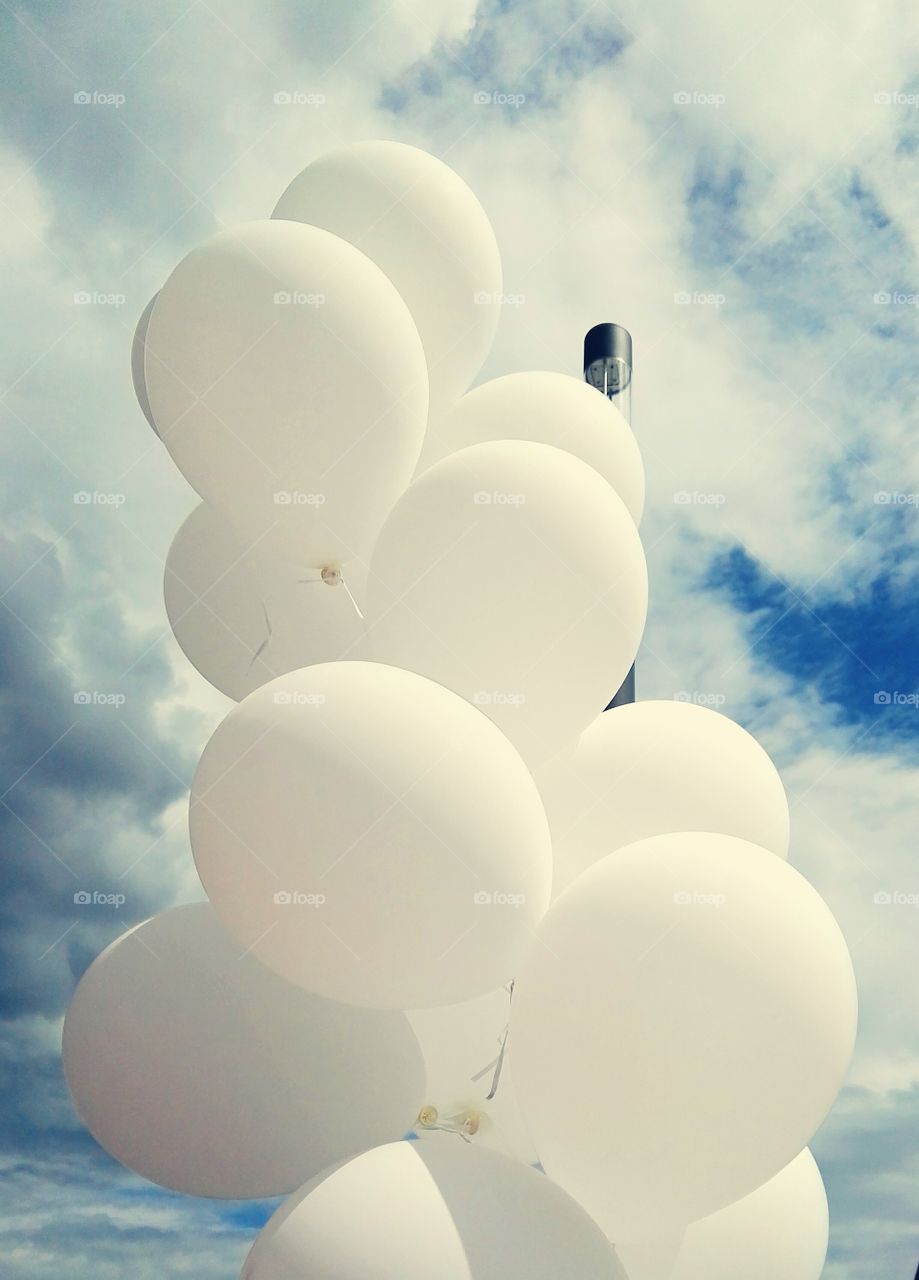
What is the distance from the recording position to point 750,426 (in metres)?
4.59

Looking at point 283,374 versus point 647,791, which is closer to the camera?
point 283,374

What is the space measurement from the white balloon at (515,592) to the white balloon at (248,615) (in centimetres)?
64

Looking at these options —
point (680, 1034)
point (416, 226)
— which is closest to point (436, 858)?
point (680, 1034)

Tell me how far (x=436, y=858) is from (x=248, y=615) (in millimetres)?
1417

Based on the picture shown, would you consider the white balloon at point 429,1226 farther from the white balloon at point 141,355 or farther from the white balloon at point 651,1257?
the white balloon at point 141,355

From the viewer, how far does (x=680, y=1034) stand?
1.78 meters

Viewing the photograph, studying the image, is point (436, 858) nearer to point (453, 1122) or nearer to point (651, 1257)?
point (453, 1122)

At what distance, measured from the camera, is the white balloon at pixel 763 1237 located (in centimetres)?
221

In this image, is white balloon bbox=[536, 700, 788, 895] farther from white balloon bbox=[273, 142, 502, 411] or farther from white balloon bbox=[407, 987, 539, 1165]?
white balloon bbox=[273, 142, 502, 411]

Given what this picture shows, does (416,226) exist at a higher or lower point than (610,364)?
lower

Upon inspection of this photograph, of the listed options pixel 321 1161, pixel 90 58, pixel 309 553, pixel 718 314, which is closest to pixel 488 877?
pixel 321 1161

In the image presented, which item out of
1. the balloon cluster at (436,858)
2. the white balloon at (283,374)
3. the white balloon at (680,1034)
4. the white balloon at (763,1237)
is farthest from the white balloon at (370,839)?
the white balloon at (763,1237)

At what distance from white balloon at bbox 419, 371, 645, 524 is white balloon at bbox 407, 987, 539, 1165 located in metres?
1.40

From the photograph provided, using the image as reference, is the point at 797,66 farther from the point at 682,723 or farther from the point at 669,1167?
the point at 669,1167
